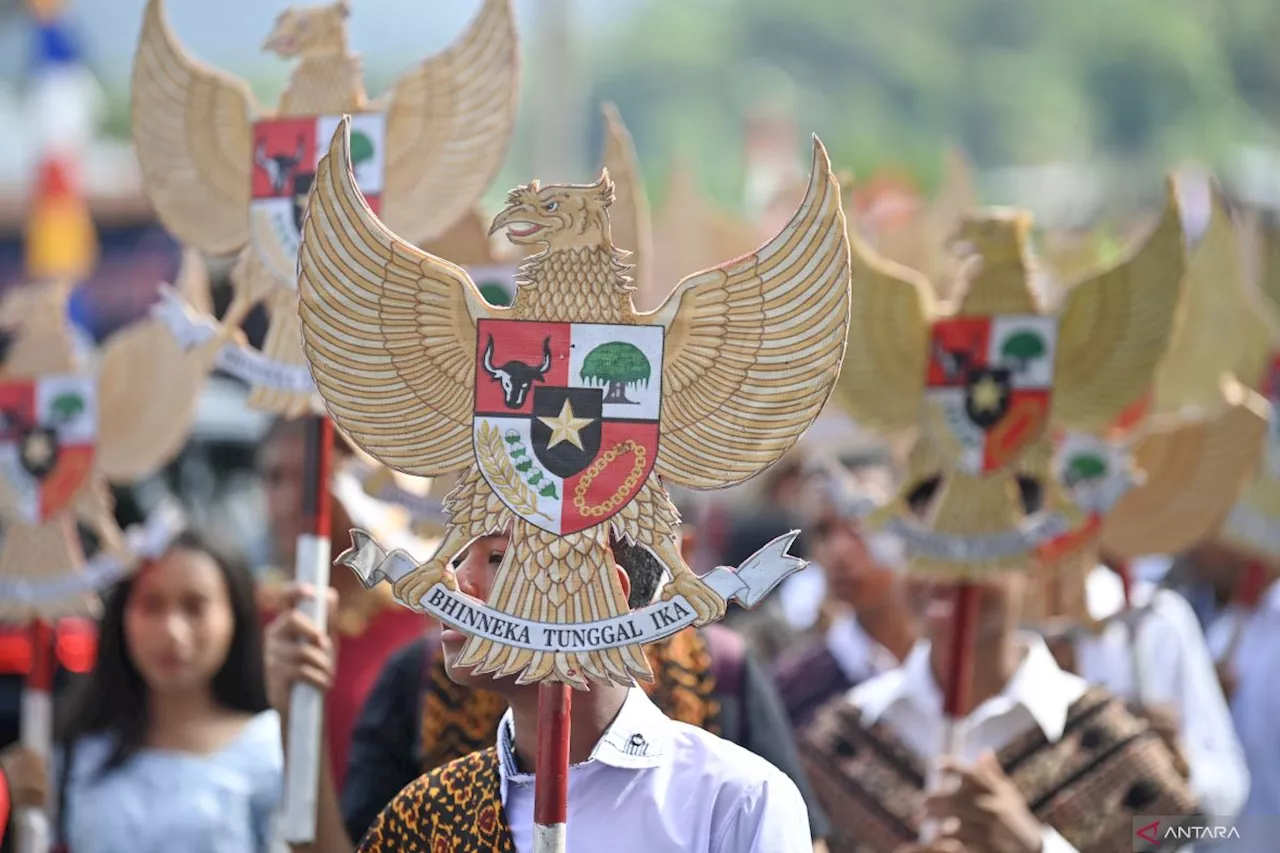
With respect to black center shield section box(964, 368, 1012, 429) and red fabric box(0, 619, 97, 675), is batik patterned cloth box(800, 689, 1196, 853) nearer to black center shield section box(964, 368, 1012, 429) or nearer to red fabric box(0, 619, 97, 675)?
black center shield section box(964, 368, 1012, 429)

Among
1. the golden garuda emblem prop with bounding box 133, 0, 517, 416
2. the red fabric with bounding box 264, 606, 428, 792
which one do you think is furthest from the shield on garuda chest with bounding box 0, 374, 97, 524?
the golden garuda emblem prop with bounding box 133, 0, 517, 416

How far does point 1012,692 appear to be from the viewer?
4.82 meters

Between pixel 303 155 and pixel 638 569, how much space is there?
1509mm

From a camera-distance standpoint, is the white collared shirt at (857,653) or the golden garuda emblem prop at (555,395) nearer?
the golden garuda emblem prop at (555,395)

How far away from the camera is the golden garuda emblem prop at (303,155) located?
426cm

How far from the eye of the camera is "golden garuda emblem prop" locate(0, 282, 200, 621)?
5.34 m

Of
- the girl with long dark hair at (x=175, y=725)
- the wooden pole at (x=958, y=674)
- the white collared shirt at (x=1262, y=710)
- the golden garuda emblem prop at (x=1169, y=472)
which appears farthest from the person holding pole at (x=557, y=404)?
the white collared shirt at (x=1262, y=710)

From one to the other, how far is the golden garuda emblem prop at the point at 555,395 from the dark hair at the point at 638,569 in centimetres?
9

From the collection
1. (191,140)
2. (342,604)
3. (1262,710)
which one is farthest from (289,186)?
(1262,710)

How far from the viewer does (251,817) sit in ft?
15.6

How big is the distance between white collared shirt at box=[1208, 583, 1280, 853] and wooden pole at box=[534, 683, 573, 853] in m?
4.09

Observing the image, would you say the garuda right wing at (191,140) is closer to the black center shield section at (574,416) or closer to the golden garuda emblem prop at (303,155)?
the golden garuda emblem prop at (303,155)

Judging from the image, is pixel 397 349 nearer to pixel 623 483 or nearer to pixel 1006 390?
pixel 623 483

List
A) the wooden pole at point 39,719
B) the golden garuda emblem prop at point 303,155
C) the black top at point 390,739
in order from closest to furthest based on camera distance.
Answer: the black top at point 390,739 < the golden garuda emblem prop at point 303,155 < the wooden pole at point 39,719
